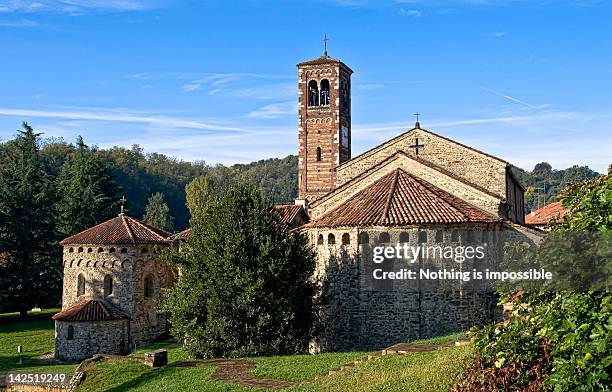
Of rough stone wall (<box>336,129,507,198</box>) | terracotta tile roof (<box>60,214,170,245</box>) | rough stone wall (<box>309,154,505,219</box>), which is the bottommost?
terracotta tile roof (<box>60,214,170,245</box>)

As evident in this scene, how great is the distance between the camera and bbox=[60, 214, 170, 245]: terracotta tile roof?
1316 inches

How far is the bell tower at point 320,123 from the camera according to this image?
39031 mm

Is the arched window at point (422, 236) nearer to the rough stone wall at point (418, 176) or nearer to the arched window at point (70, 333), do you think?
the rough stone wall at point (418, 176)

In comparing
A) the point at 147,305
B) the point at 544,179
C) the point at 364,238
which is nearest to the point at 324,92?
the point at 147,305

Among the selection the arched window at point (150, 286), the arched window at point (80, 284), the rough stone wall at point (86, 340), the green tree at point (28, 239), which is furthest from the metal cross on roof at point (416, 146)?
the green tree at point (28, 239)

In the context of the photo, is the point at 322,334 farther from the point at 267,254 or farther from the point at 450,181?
the point at 450,181

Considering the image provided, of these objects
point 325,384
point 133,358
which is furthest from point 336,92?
point 325,384

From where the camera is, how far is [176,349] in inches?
1151

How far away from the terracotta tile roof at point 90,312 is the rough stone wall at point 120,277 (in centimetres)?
48

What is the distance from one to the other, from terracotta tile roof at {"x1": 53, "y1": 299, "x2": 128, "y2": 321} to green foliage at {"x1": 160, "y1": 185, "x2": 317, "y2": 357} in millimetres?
9195

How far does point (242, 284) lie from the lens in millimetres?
21906

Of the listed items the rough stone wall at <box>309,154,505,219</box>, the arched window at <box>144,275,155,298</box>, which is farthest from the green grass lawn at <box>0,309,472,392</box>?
the arched window at <box>144,275,155,298</box>

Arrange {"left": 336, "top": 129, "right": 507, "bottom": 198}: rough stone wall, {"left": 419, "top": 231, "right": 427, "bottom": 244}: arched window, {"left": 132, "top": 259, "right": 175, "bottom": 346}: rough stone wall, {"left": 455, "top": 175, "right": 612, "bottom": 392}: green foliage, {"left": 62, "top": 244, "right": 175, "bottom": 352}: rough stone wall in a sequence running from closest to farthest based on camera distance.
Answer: {"left": 455, "top": 175, "right": 612, "bottom": 392}: green foliage, {"left": 419, "top": 231, "right": 427, "bottom": 244}: arched window, {"left": 336, "top": 129, "right": 507, "bottom": 198}: rough stone wall, {"left": 62, "top": 244, "right": 175, "bottom": 352}: rough stone wall, {"left": 132, "top": 259, "right": 175, "bottom": 346}: rough stone wall

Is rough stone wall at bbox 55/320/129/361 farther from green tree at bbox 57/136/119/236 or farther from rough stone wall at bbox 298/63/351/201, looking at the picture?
green tree at bbox 57/136/119/236
